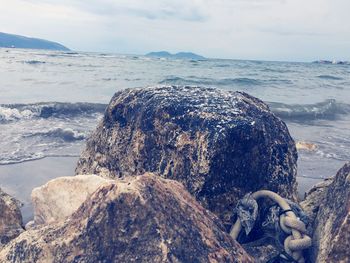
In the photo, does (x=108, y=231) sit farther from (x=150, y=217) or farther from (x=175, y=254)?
(x=175, y=254)

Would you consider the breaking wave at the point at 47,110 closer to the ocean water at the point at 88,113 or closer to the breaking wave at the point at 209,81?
the ocean water at the point at 88,113

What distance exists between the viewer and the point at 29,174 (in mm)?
6246

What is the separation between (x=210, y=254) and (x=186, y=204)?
1.13 ft

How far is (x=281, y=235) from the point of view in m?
2.99

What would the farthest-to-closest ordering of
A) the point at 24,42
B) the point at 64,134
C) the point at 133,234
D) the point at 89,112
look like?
the point at 24,42
the point at 89,112
the point at 64,134
the point at 133,234

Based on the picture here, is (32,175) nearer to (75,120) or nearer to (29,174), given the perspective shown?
(29,174)

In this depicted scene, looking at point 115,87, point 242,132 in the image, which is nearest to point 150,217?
point 242,132

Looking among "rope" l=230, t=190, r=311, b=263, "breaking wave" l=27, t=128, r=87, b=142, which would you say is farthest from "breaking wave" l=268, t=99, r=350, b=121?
"rope" l=230, t=190, r=311, b=263

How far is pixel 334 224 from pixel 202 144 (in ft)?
3.76

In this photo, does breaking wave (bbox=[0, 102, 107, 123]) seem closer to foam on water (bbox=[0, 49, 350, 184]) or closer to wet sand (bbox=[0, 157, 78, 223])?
foam on water (bbox=[0, 49, 350, 184])

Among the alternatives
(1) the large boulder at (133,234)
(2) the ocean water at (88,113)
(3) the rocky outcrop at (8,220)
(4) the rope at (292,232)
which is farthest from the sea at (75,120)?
(4) the rope at (292,232)

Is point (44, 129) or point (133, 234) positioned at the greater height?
point (133, 234)

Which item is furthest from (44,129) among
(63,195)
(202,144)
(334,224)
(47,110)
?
(334,224)

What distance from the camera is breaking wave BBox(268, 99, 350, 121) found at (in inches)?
539
